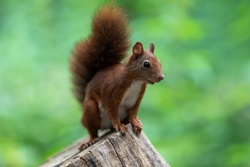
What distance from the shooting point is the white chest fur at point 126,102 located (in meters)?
1.89

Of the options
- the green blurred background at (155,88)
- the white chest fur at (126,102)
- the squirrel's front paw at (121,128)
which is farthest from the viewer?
the green blurred background at (155,88)

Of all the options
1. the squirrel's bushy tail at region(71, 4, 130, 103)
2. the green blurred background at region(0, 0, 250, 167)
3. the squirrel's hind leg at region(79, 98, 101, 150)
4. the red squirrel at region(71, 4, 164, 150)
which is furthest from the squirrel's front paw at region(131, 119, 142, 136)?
the green blurred background at region(0, 0, 250, 167)

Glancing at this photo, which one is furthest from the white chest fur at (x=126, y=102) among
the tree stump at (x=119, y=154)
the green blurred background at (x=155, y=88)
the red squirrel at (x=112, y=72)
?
the green blurred background at (x=155, y=88)

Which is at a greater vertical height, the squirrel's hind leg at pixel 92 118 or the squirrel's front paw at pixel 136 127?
the squirrel's hind leg at pixel 92 118

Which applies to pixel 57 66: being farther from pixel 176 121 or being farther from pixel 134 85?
pixel 134 85

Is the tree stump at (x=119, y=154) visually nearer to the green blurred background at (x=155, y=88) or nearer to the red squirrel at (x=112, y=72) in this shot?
the red squirrel at (x=112, y=72)

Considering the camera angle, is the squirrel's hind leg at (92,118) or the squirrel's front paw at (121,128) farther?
the squirrel's hind leg at (92,118)

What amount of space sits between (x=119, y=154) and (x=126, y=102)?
0.32 metres

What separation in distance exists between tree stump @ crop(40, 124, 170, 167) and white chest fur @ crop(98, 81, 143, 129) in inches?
4.8

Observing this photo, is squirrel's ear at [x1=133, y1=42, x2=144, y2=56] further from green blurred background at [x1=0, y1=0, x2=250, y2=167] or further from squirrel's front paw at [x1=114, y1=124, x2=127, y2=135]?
green blurred background at [x1=0, y1=0, x2=250, y2=167]

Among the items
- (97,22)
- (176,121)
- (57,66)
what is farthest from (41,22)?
(97,22)

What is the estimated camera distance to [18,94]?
3.02 m

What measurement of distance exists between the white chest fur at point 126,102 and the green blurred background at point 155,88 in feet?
2.62

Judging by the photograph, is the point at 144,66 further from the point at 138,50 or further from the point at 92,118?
the point at 92,118
